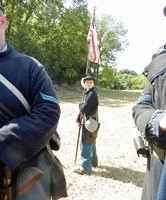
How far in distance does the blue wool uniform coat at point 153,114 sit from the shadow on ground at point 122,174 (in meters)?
2.59

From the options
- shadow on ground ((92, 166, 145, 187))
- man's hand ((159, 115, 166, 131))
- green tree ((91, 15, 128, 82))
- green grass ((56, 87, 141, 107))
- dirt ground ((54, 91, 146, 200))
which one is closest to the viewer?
man's hand ((159, 115, 166, 131))

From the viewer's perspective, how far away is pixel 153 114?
4.69 ft

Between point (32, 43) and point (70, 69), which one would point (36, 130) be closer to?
point (32, 43)

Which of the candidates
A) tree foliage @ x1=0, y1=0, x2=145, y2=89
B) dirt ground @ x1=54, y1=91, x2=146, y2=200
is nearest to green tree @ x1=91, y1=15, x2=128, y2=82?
tree foliage @ x1=0, y1=0, x2=145, y2=89

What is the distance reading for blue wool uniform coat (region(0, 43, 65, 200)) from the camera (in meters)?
1.28

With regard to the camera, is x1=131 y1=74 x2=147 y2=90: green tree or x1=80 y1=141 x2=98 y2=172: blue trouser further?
x1=131 y1=74 x2=147 y2=90: green tree

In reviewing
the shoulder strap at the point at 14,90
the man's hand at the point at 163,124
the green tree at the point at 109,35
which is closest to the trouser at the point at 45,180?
the shoulder strap at the point at 14,90

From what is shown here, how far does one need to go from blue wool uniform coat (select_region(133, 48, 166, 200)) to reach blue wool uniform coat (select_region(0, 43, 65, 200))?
0.69m

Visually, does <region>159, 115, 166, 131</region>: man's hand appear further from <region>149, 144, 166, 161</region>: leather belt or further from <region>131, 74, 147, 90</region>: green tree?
<region>131, 74, 147, 90</region>: green tree

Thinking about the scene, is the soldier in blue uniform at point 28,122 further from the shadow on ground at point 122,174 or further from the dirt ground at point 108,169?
the shadow on ground at point 122,174

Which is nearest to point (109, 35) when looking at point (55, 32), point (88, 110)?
point (55, 32)

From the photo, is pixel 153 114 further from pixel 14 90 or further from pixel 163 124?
pixel 14 90

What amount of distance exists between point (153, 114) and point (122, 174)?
3405 millimetres

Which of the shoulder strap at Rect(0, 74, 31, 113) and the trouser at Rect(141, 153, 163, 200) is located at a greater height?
the shoulder strap at Rect(0, 74, 31, 113)
